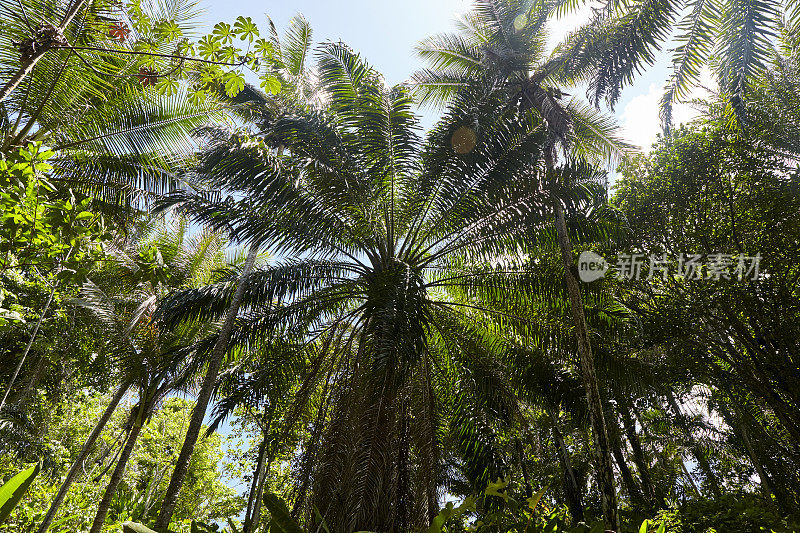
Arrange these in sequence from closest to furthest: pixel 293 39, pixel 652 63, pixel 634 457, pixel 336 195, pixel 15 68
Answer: pixel 15 68 → pixel 336 195 → pixel 652 63 → pixel 293 39 → pixel 634 457

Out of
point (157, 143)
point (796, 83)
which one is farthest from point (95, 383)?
point (796, 83)

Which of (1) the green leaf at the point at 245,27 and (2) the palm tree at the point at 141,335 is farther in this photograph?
(2) the palm tree at the point at 141,335

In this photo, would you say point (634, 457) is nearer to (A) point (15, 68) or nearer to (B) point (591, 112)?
(B) point (591, 112)

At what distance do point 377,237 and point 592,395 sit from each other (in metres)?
4.25

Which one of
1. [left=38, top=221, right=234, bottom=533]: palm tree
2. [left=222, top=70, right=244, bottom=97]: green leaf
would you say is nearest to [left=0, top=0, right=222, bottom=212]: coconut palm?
[left=38, top=221, right=234, bottom=533]: palm tree

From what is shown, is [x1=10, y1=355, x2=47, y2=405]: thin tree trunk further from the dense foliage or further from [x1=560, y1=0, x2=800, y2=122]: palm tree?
[x1=560, y1=0, x2=800, y2=122]: palm tree

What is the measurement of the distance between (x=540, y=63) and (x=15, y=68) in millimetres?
8722

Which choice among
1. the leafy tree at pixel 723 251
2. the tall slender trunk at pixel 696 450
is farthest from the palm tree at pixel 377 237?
the tall slender trunk at pixel 696 450

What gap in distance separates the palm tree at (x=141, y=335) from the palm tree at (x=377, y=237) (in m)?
1.48

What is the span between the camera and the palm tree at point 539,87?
261 inches

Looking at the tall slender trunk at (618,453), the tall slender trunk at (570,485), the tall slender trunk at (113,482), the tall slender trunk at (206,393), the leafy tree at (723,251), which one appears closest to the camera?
the tall slender trunk at (206,393)

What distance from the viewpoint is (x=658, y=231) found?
9.28m

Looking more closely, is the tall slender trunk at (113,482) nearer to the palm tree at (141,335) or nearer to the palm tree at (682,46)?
the palm tree at (141,335)

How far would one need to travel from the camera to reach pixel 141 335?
9383mm
